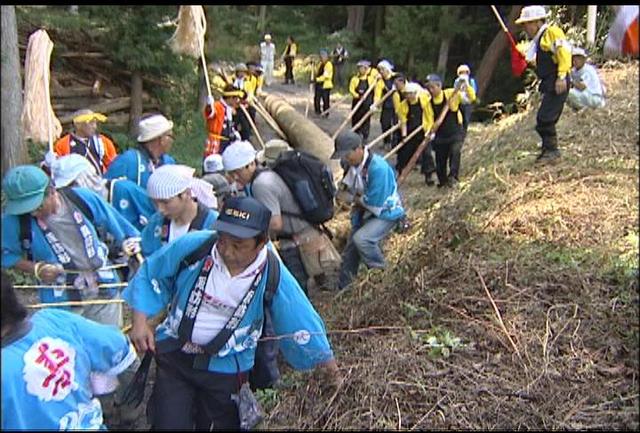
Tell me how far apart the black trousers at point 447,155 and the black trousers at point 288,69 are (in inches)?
560

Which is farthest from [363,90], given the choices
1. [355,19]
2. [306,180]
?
[306,180]

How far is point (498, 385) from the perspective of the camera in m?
3.27

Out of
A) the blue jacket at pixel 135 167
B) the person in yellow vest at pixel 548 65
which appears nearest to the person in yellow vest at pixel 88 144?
the blue jacket at pixel 135 167

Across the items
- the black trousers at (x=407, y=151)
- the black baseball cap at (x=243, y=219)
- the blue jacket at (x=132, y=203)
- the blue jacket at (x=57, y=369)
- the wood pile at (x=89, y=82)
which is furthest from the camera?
the wood pile at (x=89, y=82)

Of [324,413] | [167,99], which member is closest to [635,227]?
[324,413]

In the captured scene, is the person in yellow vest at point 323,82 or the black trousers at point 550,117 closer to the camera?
the black trousers at point 550,117

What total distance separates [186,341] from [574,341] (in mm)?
2171

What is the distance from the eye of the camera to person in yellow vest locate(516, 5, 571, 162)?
6.64 metres

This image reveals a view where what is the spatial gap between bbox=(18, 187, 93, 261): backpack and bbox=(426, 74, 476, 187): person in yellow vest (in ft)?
22.7

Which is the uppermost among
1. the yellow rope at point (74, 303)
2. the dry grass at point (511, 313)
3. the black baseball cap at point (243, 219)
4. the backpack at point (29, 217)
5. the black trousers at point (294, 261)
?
the black baseball cap at point (243, 219)

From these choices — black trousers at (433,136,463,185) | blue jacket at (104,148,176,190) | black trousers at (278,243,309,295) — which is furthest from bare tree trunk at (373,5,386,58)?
blue jacket at (104,148,176,190)

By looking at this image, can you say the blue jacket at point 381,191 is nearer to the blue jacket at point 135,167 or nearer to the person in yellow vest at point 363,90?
the blue jacket at point 135,167

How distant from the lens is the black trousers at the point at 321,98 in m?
18.7

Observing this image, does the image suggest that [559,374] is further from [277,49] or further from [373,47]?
[277,49]
